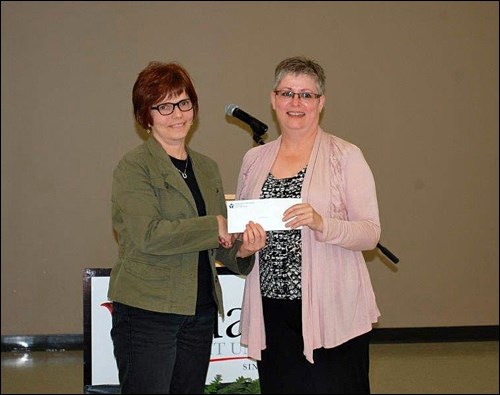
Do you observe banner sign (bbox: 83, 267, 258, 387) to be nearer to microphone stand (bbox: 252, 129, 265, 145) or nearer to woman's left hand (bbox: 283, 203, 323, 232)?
microphone stand (bbox: 252, 129, 265, 145)

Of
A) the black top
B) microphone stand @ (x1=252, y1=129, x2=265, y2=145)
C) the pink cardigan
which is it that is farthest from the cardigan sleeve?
microphone stand @ (x1=252, y1=129, x2=265, y2=145)

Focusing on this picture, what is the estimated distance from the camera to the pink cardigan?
238cm

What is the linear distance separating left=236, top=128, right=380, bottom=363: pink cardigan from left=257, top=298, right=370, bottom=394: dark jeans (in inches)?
1.9

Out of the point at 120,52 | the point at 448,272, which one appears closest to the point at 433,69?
the point at 448,272

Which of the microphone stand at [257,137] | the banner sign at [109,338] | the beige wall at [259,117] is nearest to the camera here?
the microphone stand at [257,137]

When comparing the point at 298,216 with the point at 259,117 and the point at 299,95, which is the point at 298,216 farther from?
the point at 259,117

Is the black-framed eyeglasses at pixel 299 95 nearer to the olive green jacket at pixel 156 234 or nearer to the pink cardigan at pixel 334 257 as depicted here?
the pink cardigan at pixel 334 257

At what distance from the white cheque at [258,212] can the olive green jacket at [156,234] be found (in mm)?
75

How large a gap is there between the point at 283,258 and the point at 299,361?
385 millimetres

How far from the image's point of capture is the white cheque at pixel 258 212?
88.7 inches

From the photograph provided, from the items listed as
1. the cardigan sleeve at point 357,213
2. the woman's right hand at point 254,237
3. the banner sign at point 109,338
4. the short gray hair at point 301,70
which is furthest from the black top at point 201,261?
the banner sign at point 109,338

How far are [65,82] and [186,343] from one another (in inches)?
163

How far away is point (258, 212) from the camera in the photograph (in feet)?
7.45

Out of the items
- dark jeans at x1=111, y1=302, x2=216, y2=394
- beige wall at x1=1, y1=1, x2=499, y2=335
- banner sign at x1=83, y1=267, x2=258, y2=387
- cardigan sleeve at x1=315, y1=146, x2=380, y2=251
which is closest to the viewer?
dark jeans at x1=111, y1=302, x2=216, y2=394
